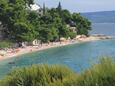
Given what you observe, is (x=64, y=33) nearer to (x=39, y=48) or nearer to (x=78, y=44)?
(x=78, y=44)

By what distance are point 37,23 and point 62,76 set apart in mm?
76604

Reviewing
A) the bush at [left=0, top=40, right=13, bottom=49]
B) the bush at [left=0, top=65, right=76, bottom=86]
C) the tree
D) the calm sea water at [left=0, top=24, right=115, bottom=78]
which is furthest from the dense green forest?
the bush at [left=0, top=65, right=76, bottom=86]

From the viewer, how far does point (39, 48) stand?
78938mm

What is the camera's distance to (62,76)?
9.23 meters

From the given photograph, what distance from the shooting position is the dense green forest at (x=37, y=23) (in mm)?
77812

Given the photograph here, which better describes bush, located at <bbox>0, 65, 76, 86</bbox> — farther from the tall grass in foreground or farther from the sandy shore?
the sandy shore

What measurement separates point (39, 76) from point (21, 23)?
68.1 meters

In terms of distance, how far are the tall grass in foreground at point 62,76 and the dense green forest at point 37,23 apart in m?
67.1

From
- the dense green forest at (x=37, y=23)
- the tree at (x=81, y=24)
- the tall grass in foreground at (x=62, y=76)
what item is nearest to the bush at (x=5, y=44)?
the dense green forest at (x=37, y=23)

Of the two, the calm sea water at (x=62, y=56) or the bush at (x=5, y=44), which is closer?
the calm sea water at (x=62, y=56)

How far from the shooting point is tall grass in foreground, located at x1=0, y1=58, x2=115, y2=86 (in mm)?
7090

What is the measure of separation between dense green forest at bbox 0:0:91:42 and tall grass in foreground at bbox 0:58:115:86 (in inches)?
2643

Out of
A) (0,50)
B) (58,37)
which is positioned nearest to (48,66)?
(0,50)

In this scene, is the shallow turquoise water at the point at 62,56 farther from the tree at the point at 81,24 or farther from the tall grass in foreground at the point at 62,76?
the tall grass in foreground at the point at 62,76
